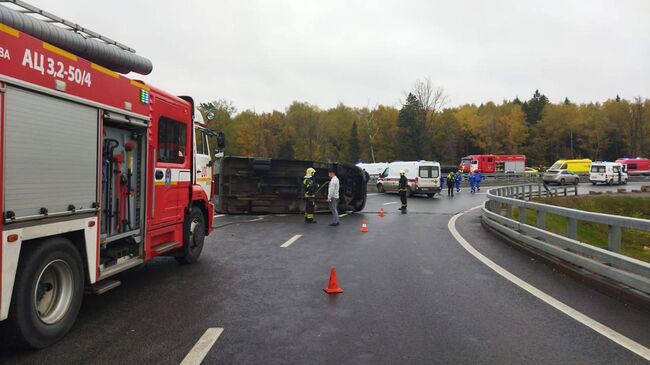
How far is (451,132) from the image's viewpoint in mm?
94688

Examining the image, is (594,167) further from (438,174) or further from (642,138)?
(642,138)

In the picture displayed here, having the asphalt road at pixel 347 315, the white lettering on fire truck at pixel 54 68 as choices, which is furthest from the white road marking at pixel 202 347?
the white lettering on fire truck at pixel 54 68

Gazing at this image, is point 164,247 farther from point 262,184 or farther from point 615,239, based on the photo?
point 262,184

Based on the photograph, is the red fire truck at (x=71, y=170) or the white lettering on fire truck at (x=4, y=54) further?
the red fire truck at (x=71, y=170)

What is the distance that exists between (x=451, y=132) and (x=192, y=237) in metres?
91.1

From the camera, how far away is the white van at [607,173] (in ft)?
152

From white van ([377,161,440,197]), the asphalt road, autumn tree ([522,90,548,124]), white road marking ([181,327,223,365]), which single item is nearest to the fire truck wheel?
the asphalt road

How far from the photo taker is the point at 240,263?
330 inches

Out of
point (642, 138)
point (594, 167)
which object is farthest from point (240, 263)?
point (642, 138)

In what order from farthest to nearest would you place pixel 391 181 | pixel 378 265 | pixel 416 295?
1. pixel 391 181
2. pixel 378 265
3. pixel 416 295

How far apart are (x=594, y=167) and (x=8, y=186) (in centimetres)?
5239

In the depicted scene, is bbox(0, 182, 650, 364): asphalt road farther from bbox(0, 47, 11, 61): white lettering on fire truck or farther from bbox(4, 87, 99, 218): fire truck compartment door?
bbox(0, 47, 11, 61): white lettering on fire truck

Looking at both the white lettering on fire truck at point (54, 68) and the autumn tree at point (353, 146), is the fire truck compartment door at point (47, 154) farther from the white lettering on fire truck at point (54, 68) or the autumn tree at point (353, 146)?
the autumn tree at point (353, 146)

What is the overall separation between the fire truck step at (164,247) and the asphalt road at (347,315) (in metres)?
0.44
